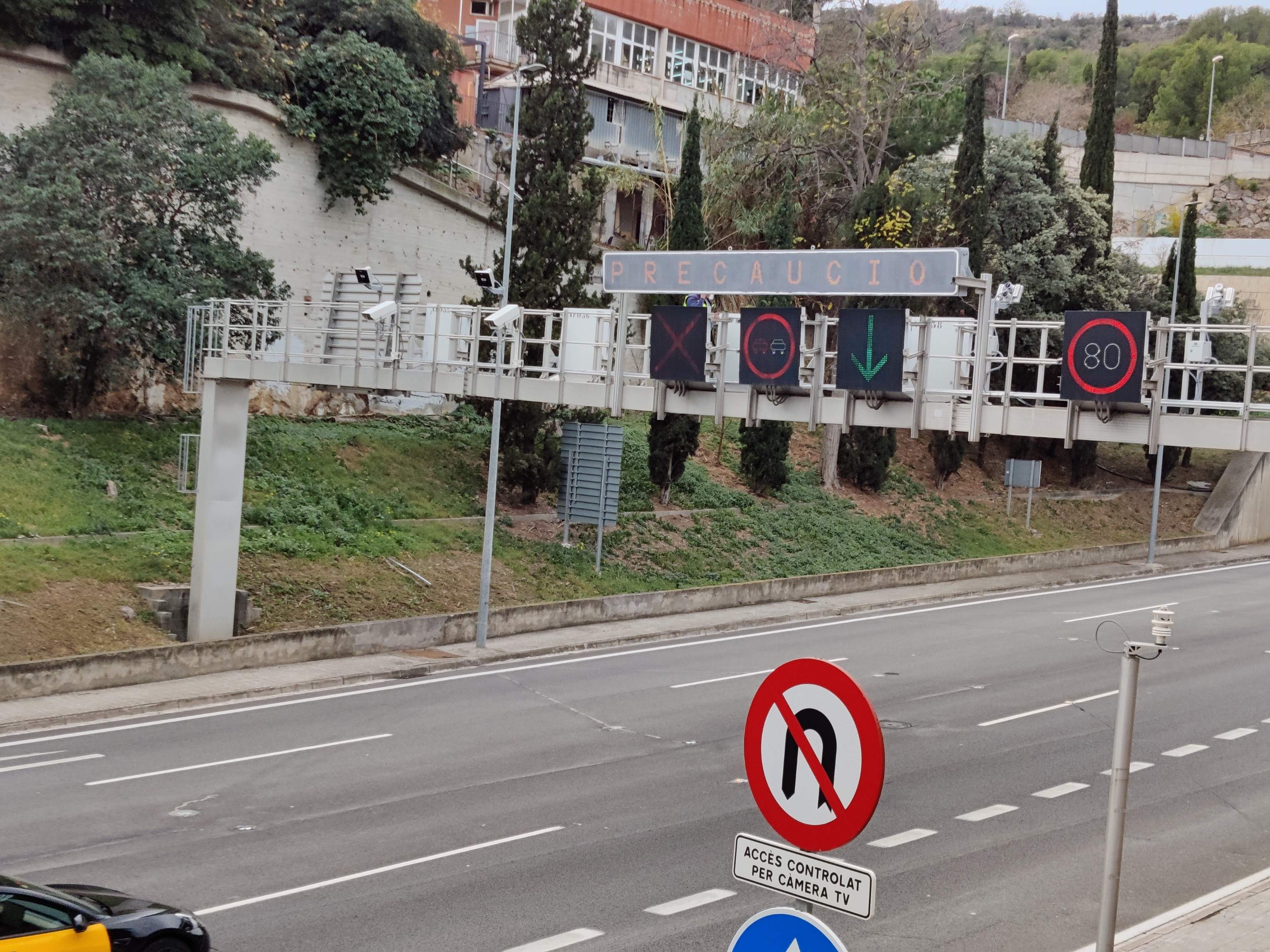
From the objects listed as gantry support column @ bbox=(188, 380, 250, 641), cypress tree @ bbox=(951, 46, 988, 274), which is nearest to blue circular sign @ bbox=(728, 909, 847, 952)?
gantry support column @ bbox=(188, 380, 250, 641)

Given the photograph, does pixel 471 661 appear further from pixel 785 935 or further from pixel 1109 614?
pixel 785 935

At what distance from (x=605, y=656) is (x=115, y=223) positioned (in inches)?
552

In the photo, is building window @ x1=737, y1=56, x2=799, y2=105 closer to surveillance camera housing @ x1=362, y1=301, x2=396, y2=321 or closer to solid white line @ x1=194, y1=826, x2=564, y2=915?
surveillance camera housing @ x1=362, y1=301, x2=396, y2=321

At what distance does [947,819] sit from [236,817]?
309 inches

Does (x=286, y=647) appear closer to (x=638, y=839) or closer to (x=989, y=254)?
(x=638, y=839)

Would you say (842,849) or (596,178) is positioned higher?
(596,178)

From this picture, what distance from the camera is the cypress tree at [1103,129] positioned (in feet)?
167

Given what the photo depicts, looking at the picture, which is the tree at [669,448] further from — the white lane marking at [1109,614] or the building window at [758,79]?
the building window at [758,79]

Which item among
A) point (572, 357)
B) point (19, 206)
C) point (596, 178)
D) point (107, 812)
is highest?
point (596, 178)

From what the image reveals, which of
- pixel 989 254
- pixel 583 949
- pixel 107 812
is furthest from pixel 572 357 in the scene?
pixel 989 254

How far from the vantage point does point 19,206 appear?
27.4m

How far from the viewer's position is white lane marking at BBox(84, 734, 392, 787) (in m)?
16.0

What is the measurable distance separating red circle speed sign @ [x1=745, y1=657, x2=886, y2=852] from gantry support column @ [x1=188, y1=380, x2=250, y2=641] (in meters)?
19.8

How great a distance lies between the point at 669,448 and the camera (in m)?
37.9
